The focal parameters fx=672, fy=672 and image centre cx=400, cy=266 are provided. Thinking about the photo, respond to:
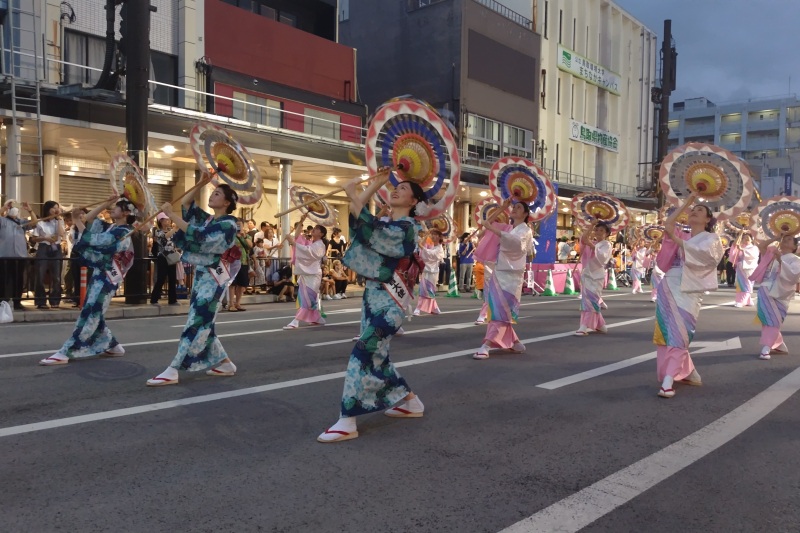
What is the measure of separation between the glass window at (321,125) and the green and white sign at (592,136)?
1791 cm

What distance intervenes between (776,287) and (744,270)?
8.84m

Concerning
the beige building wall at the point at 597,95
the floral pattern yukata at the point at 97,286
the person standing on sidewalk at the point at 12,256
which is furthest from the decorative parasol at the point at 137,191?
the beige building wall at the point at 597,95

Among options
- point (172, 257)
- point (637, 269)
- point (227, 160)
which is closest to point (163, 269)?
point (172, 257)

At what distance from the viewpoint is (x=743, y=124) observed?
243 feet

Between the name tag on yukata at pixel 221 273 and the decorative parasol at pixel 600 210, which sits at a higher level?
the decorative parasol at pixel 600 210

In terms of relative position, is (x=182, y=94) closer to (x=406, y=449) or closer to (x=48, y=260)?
(x=48, y=260)

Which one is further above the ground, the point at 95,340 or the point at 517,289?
the point at 517,289

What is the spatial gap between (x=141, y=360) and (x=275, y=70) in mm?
17321

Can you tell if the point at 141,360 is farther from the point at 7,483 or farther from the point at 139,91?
the point at 139,91

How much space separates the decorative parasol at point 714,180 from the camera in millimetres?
6820

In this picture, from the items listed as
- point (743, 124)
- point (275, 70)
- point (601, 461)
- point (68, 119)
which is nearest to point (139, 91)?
point (68, 119)

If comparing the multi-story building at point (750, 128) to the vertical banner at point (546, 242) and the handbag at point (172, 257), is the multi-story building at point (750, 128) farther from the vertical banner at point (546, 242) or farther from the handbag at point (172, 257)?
the handbag at point (172, 257)

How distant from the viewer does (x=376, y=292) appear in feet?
15.3

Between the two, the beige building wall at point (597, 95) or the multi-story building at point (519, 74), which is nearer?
the multi-story building at point (519, 74)
